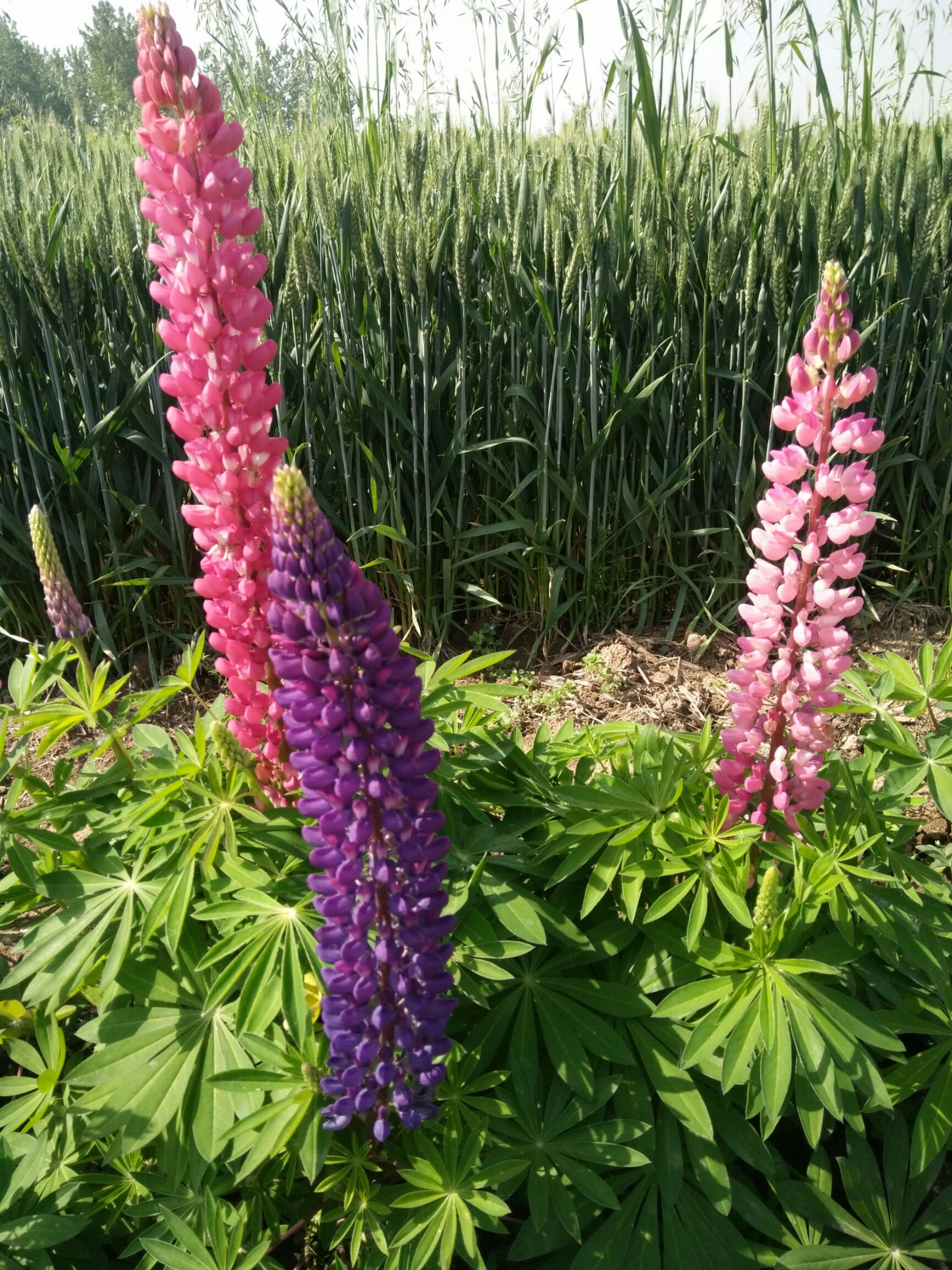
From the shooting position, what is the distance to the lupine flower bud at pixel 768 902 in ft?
4.74

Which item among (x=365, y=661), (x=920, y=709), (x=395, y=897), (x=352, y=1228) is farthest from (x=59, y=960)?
(x=920, y=709)

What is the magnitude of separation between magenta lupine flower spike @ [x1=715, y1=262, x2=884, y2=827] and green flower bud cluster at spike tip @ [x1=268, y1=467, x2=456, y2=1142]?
69 centimetres

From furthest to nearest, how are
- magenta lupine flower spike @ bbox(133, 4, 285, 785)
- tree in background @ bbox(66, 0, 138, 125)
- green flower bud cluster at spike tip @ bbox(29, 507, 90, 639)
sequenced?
tree in background @ bbox(66, 0, 138, 125) < green flower bud cluster at spike tip @ bbox(29, 507, 90, 639) < magenta lupine flower spike @ bbox(133, 4, 285, 785)

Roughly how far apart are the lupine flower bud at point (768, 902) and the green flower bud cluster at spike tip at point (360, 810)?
511 millimetres

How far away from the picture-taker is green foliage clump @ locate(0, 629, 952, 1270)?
4.78 feet

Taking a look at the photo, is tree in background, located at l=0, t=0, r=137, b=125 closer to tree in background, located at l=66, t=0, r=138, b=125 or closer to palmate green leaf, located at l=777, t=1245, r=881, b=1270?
tree in background, located at l=66, t=0, r=138, b=125

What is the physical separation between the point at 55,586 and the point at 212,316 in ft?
2.06

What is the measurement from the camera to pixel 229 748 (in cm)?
150

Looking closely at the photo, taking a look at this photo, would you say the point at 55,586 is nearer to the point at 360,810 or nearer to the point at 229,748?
the point at 229,748

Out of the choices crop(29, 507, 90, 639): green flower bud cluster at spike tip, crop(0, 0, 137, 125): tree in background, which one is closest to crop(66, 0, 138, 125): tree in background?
crop(0, 0, 137, 125): tree in background

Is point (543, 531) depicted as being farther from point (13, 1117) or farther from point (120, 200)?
point (13, 1117)

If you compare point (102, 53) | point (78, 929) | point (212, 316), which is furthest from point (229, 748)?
point (102, 53)

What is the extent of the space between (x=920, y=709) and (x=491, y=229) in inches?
109

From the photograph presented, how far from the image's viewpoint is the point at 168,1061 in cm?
153
